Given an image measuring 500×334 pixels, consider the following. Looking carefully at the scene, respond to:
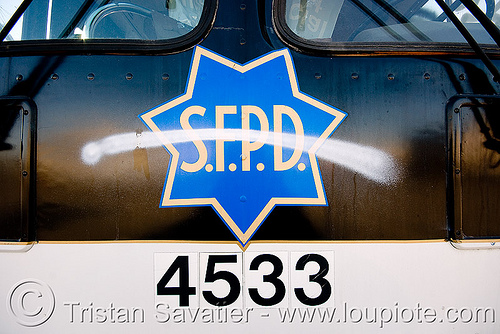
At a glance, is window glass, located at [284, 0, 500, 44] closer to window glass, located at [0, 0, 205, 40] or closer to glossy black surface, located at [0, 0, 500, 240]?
glossy black surface, located at [0, 0, 500, 240]

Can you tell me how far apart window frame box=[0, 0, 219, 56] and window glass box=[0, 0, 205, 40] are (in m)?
0.08

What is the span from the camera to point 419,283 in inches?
49.2

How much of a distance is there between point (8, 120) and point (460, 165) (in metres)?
1.68

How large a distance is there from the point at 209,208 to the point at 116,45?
2.29ft

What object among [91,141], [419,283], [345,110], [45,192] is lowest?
[419,283]

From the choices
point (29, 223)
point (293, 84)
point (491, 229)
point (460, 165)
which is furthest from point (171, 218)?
point (491, 229)

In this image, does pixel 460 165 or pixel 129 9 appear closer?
pixel 460 165

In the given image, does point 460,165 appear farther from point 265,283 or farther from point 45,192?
point 45,192

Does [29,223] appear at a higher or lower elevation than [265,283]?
higher

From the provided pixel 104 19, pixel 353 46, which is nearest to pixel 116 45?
pixel 104 19

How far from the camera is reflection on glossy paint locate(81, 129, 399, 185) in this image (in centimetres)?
123

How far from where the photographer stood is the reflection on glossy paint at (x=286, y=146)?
1.23 meters

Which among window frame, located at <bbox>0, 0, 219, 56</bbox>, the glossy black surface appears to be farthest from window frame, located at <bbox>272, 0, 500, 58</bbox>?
window frame, located at <bbox>0, 0, 219, 56</bbox>

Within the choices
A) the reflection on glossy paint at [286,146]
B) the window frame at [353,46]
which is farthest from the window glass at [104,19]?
the reflection on glossy paint at [286,146]
